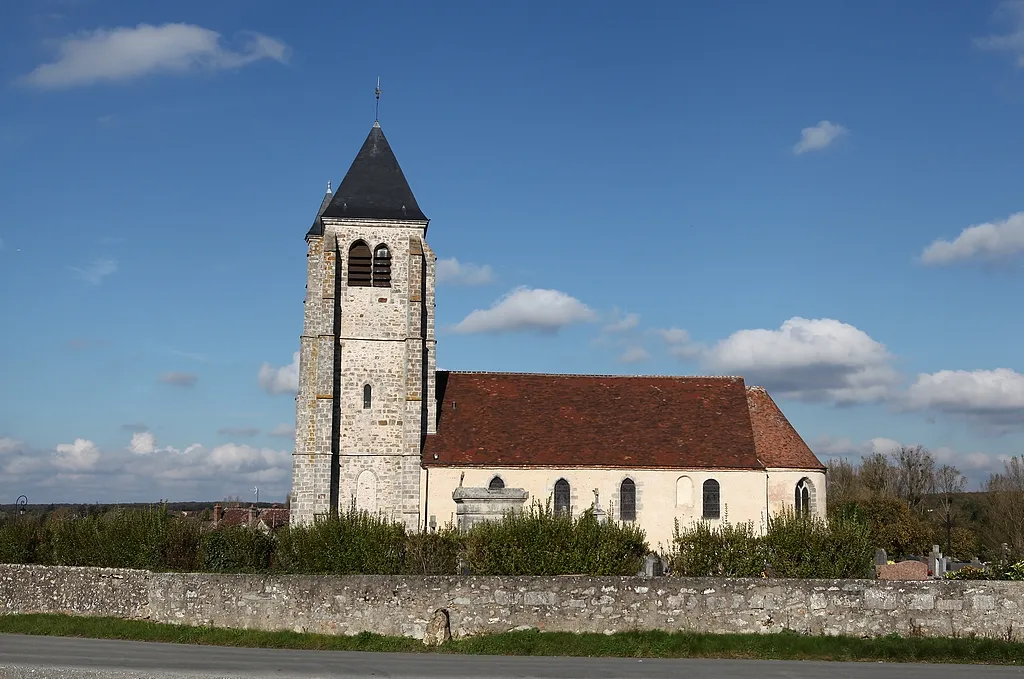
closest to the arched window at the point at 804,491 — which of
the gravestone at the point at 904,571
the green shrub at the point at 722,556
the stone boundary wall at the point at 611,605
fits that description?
the gravestone at the point at 904,571

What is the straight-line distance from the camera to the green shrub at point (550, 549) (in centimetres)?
2359

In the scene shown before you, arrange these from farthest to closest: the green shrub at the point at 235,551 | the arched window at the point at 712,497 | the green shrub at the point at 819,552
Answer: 1. the arched window at the point at 712,497
2. the green shrub at the point at 235,551
3. the green shrub at the point at 819,552

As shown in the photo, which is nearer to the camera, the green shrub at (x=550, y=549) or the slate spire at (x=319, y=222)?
the green shrub at (x=550, y=549)

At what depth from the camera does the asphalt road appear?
17.1 metres

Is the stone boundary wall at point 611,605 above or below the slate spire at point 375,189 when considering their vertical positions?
below

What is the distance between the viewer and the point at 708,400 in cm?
3947

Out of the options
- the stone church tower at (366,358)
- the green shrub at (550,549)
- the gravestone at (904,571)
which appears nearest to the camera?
the green shrub at (550,549)

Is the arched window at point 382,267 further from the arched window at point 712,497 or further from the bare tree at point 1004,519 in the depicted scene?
the bare tree at point 1004,519

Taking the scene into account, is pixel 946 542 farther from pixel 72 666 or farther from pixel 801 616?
pixel 72 666

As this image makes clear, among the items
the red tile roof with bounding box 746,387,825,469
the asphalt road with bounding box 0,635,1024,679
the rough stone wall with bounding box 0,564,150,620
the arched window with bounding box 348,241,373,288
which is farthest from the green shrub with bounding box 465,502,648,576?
the arched window with bounding box 348,241,373,288

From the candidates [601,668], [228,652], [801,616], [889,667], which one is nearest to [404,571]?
[228,652]

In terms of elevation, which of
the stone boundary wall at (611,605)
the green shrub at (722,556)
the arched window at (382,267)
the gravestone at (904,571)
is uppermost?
the arched window at (382,267)

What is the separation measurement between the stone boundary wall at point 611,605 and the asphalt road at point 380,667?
1.39 metres

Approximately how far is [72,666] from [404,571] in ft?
26.8
